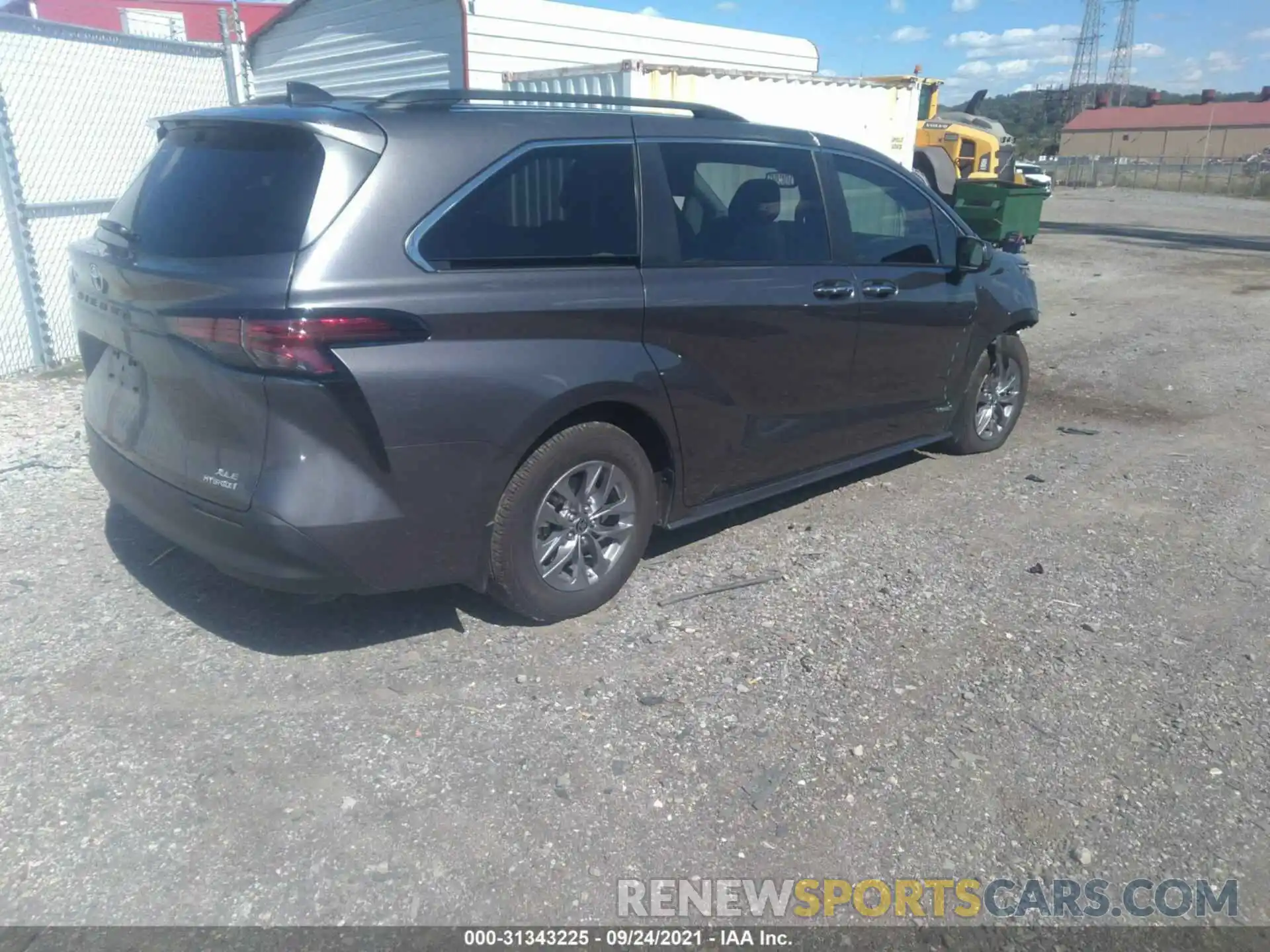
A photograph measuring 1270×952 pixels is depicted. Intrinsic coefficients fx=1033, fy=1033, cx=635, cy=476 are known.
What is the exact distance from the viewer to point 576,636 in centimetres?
400

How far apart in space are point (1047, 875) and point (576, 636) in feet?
6.08

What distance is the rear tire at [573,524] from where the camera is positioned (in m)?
3.76

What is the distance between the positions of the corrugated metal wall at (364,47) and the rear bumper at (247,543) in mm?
9042

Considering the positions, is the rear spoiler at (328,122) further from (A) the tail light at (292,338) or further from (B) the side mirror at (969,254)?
(B) the side mirror at (969,254)

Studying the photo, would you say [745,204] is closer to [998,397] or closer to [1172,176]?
[998,397]

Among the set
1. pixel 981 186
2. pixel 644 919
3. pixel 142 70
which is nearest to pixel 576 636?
pixel 644 919

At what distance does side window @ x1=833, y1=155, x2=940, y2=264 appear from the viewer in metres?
4.98

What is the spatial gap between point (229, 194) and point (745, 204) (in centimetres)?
217

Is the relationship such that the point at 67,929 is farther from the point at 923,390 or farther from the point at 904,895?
the point at 923,390

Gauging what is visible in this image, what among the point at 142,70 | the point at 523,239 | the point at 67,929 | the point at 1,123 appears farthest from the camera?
the point at 142,70

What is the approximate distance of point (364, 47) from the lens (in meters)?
13.5

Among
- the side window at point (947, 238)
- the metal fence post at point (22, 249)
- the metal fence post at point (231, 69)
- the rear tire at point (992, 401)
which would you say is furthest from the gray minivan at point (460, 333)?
the metal fence post at point (231, 69)

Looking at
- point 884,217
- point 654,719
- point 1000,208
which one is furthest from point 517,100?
point 1000,208

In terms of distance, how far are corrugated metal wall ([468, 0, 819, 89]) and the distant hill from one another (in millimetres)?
74607
